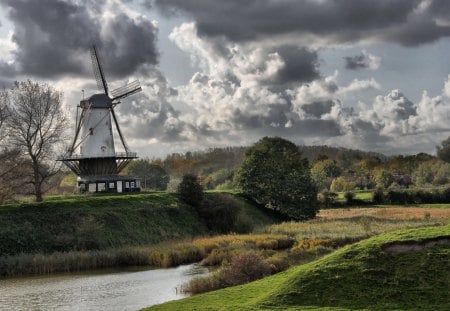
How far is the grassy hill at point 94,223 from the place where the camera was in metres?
43.5

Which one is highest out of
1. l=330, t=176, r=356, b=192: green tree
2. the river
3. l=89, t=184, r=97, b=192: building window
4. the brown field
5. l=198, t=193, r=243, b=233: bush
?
l=89, t=184, r=97, b=192: building window

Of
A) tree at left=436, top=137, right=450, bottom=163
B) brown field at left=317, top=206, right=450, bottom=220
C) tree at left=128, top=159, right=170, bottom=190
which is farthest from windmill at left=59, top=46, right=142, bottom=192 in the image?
tree at left=436, top=137, right=450, bottom=163

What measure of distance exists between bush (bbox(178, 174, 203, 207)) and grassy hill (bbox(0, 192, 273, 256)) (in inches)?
63.7

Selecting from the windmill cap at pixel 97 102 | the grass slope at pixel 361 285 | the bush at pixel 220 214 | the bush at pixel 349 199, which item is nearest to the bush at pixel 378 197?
the bush at pixel 349 199

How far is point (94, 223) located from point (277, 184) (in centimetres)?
3380

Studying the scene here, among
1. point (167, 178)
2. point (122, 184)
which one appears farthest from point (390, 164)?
point (122, 184)

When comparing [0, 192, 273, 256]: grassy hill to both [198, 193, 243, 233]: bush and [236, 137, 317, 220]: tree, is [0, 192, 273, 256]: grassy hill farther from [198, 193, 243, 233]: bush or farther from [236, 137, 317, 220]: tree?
[236, 137, 317, 220]: tree

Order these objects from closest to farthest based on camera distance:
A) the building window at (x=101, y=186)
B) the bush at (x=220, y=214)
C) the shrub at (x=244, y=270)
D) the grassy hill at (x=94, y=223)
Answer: the shrub at (x=244, y=270)
the grassy hill at (x=94, y=223)
the bush at (x=220, y=214)
the building window at (x=101, y=186)

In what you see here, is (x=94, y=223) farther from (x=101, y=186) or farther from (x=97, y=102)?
(x=97, y=102)

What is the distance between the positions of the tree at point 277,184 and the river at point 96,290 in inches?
1521

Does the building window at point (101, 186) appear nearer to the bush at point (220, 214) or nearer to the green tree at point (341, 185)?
the bush at point (220, 214)

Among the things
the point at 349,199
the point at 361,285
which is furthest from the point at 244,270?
the point at 349,199

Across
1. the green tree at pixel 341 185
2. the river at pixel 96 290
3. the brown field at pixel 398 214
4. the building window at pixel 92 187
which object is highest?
the building window at pixel 92 187

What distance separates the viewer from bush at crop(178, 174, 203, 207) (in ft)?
213
